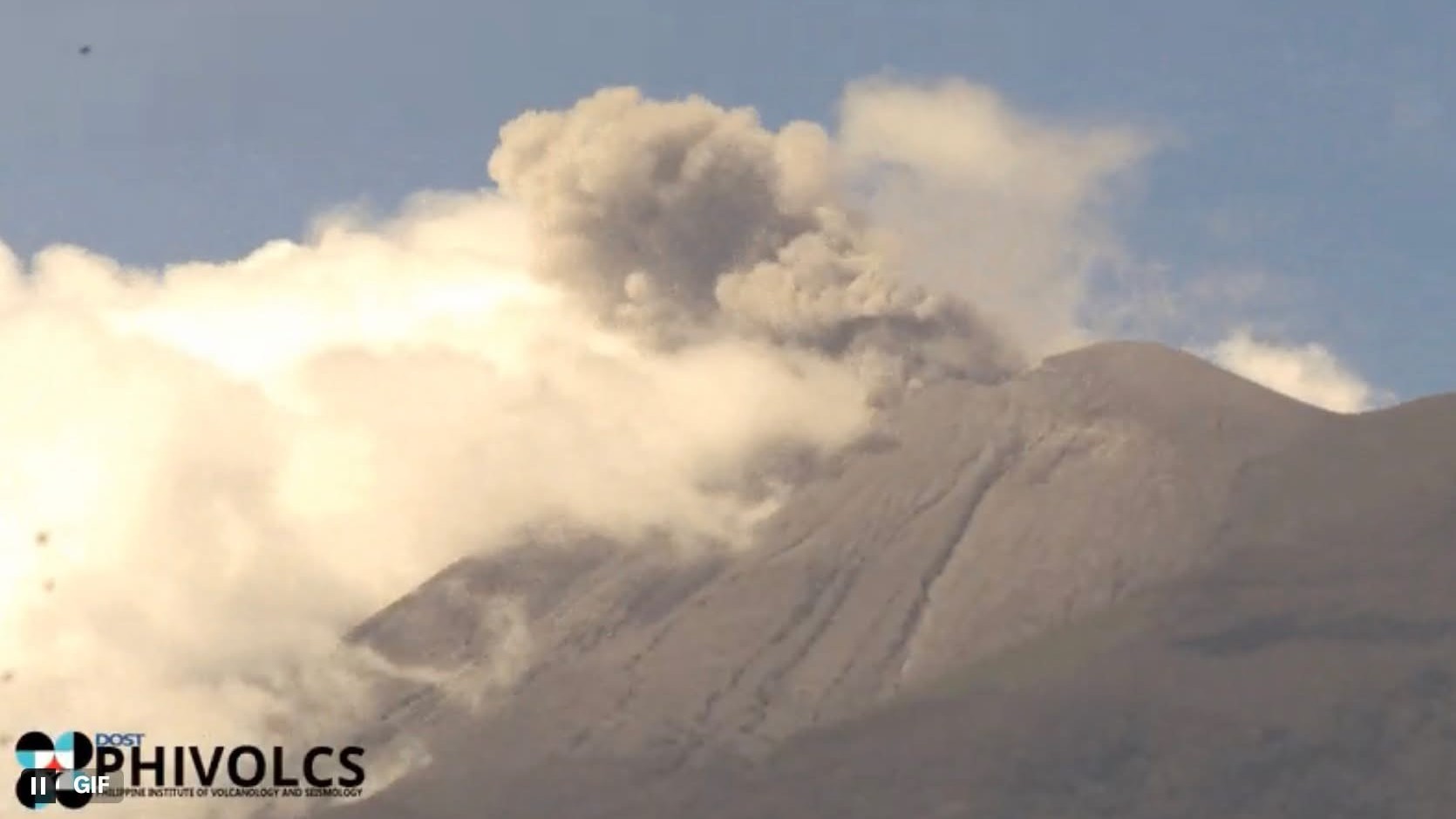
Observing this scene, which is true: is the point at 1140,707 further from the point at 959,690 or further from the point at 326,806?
the point at 326,806

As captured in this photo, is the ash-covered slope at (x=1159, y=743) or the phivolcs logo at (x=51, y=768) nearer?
the phivolcs logo at (x=51, y=768)

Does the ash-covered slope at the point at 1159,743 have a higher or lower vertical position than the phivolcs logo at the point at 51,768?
higher

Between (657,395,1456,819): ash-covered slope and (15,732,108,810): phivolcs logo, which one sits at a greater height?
(657,395,1456,819): ash-covered slope

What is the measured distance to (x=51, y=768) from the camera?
105 metres

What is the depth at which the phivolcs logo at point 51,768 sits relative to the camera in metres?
103

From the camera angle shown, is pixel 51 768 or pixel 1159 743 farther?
pixel 1159 743

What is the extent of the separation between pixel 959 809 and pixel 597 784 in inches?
904

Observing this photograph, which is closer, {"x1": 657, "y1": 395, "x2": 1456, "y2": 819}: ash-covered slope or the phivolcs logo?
the phivolcs logo

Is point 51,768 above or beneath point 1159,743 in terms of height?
beneath

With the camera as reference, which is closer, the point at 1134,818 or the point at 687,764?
the point at 1134,818

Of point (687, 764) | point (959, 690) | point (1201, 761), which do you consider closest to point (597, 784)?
point (687, 764)

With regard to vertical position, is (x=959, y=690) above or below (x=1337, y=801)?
above

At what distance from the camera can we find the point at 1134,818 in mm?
185125

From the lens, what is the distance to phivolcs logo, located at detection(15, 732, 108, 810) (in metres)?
103
